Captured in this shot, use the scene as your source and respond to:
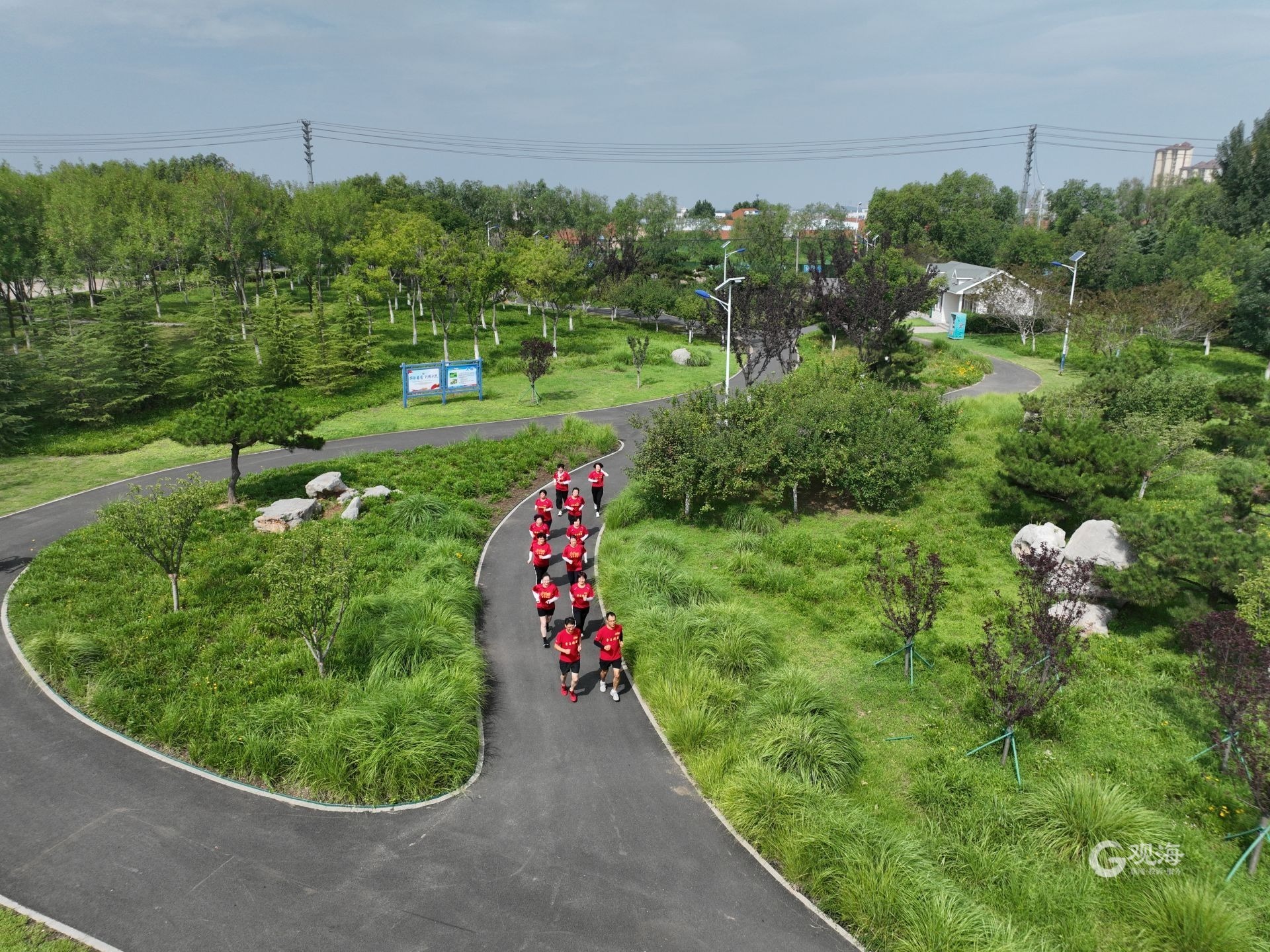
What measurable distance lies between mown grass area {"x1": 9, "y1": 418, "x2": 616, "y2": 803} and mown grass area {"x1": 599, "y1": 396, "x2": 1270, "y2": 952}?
337 cm

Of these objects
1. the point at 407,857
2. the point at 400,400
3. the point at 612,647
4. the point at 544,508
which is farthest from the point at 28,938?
the point at 400,400

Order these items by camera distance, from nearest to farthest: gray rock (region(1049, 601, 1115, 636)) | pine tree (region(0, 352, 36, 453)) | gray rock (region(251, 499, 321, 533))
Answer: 1. gray rock (region(1049, 601, 1115, 636))
2. gray rock (region(251, 499, 321, 533))
3. pine tree (region(0, 352, 36, 453))

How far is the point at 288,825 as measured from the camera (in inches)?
363

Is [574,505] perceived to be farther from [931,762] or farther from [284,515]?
[931,762]

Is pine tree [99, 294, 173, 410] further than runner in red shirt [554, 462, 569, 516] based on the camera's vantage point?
Yes

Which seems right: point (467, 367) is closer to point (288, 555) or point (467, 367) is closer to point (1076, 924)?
point (288, 555)

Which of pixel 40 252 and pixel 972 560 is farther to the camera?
pixel 40 252

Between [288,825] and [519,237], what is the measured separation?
181ft

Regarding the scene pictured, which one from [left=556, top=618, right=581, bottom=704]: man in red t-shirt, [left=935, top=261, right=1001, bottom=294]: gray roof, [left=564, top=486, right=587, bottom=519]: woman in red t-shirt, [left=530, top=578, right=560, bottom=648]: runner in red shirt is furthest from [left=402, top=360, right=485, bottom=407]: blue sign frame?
[left=935, top=261, right=1001, bottom=294]: gray roof

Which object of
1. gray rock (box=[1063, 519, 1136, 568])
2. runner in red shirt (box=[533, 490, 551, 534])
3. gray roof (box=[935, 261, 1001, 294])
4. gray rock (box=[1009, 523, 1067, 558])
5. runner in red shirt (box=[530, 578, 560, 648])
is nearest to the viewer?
runner in red shirt (box=[530, 578, 560, 648])

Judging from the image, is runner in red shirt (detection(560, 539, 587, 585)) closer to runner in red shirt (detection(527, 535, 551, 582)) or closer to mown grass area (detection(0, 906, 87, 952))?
runner in red shirt (detection(527, 535, 551, 582))

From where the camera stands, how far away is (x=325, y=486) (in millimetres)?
20250

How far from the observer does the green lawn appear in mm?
23531

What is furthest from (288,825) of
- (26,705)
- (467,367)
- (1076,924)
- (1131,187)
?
(1131,187)
